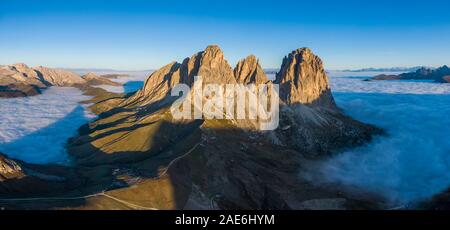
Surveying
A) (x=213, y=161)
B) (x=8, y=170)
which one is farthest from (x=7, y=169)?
(x=213, y=161)

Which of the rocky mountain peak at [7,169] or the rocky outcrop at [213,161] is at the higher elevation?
the rocky mountain peak at [7,169]

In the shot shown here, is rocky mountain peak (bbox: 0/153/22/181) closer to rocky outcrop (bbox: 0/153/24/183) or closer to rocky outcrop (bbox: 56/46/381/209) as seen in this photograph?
rocky outcrop (bbox: 0/153/24/183)

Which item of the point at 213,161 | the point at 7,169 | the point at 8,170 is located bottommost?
the point at 213,161

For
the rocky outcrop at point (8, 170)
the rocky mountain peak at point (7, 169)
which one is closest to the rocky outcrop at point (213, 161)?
the rocky outcrop at point (8, 170)

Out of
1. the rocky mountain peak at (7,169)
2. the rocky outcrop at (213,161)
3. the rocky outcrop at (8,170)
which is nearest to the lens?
the rocky outcrop at (8,170)

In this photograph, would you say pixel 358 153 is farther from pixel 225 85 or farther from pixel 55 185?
pixel 55 185

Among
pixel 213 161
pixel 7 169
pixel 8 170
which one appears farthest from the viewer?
pixel 213 161

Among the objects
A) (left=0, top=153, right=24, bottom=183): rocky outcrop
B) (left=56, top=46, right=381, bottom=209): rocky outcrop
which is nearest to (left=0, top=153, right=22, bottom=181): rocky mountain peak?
(left=0, top=153, right=24, bottom=183): rocky outcrop

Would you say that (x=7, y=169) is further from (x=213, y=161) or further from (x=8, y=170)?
(x=213, y=161)

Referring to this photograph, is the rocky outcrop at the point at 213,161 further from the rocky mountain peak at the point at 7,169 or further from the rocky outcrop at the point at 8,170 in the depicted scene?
the rocky mountain peak at the point at 7,169

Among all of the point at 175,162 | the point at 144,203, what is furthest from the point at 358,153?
the point at 144,203

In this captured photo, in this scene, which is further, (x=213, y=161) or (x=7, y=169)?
(x=213, y=161)
